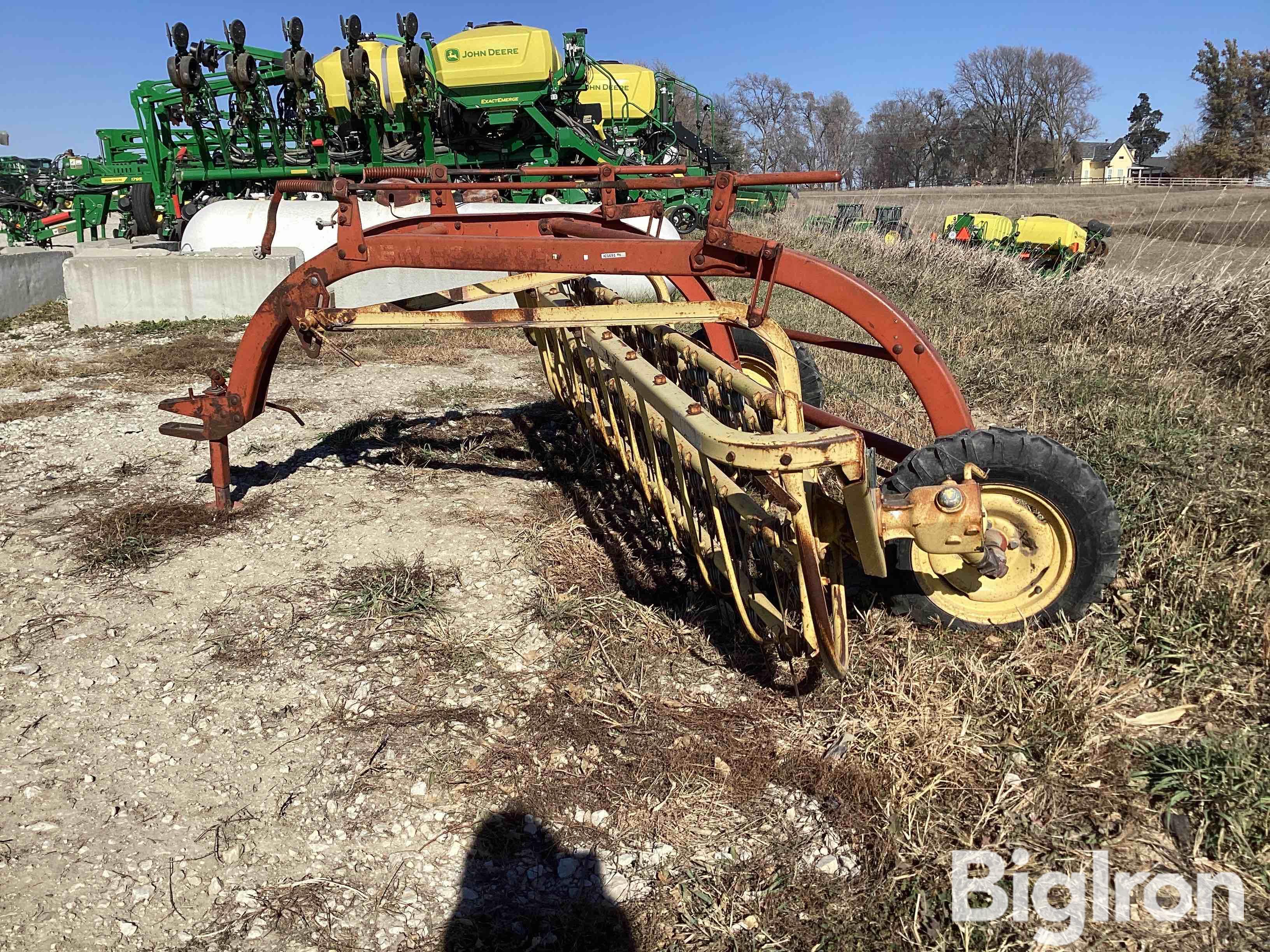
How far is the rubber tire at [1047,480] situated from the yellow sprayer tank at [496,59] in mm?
12241

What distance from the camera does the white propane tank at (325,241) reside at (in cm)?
941

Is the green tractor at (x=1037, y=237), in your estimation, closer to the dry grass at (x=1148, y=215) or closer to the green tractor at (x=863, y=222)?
the dry grass at (x=1148, y=215)

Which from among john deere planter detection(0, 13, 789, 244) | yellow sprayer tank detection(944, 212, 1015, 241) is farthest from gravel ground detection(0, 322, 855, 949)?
yellow sprayer tank detection(944, 212, 1015, 241)

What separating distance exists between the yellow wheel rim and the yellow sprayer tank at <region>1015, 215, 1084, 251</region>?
12594 mm

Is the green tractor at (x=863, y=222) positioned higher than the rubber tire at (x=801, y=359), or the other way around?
the green tractor at (x=863, y=222)

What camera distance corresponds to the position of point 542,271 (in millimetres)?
3420

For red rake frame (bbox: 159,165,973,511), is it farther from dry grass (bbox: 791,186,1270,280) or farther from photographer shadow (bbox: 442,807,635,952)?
dry grass (bbox: 791,186,1270,280)

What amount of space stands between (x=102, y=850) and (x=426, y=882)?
2.93 ft

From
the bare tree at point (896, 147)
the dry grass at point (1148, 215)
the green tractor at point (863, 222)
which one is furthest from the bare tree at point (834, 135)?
the green tractor at point (863, 222)

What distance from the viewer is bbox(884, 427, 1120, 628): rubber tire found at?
2.82 m

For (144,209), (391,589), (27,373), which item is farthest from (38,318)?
(391,589)

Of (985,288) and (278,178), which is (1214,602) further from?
(278,178)

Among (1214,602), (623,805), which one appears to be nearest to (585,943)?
(623,805)

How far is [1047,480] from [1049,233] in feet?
43.8
